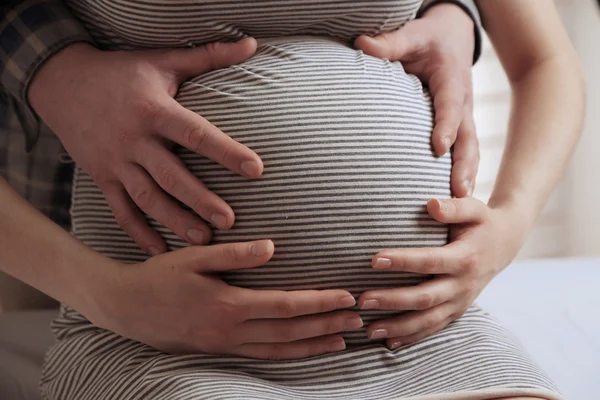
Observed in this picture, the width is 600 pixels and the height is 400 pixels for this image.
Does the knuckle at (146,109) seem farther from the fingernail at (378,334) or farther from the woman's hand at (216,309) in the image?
the fingernail at (378,334)

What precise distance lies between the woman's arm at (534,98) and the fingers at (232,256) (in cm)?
35

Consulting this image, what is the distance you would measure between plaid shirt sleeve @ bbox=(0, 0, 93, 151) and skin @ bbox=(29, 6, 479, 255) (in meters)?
0.01

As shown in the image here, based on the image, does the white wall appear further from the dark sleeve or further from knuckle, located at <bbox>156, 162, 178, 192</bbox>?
knuckle, located at <bbox>156, 162, 178, 192</bbox>

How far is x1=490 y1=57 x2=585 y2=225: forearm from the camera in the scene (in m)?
0.95

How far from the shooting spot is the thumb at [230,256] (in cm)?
75

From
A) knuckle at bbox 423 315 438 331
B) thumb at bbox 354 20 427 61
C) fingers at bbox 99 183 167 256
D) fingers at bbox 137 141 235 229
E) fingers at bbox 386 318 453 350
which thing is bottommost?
fingers at bbox 386 318 453 350

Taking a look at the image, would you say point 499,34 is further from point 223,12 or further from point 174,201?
point 174,201

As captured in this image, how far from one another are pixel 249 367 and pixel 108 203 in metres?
0.26

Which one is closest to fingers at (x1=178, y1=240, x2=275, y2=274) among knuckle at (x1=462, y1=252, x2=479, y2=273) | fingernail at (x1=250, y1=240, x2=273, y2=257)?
fingernail at (x1=250, y1=240, x2=273, y2=257)

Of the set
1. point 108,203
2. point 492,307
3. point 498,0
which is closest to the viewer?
point 108,203

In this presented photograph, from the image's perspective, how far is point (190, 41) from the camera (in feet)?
2.86

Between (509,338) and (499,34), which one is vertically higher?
(499,34)

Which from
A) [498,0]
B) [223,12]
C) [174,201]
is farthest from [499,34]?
[174,201]

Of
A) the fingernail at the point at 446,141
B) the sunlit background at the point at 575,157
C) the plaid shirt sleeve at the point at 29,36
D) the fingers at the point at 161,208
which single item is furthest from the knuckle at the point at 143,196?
the sunlit background at the point at 575,157
